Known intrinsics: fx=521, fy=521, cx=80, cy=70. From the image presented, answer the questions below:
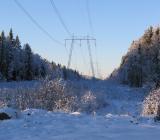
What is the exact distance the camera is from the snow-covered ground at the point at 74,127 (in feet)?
45.7

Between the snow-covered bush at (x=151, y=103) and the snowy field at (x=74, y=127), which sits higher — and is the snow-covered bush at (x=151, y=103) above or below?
above

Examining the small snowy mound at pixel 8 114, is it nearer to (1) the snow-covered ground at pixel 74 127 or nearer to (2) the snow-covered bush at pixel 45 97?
(1) the snow-covered ground at pixel 74 127

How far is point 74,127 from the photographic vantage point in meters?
15.5

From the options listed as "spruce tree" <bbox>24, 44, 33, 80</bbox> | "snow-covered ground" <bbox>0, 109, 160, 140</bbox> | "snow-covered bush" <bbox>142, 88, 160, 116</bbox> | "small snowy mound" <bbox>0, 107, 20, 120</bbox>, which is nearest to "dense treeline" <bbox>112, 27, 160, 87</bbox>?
"spruce tree" <bbox>24, 44, 33, 80</bbox>

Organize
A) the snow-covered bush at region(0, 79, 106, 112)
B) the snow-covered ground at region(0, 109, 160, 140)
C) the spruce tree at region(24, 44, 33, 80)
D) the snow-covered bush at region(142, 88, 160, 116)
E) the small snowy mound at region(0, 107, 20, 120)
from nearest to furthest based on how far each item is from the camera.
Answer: the snow-covered ground at region(0, 109, 160, 140) → the small snowy mound at region(0, 107, 20, 120) → the snow-covered bush at region(142, 88, 160, 116) → the snow-covered bush at region(0, 79, 106, 112) → the spruce tree at region(24, 44, 33, 80)

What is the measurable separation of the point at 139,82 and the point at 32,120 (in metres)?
93.5

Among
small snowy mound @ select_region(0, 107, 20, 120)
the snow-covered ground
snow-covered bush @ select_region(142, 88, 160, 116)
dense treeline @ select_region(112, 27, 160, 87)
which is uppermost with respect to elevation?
dense treeline @ select_region(112, 27, 160, 87)

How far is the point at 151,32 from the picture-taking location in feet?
339

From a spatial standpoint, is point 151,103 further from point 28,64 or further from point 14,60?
point 28,64

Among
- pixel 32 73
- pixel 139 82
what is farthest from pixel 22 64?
pixel 139 82

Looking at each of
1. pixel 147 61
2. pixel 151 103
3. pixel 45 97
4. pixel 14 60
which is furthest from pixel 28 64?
pixel 151 103

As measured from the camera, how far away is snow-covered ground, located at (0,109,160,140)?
13930 millimetres

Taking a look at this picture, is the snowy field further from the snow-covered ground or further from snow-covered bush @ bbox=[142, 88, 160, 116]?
snow-covered bush @ bbox=[142, 88, 160, 116]

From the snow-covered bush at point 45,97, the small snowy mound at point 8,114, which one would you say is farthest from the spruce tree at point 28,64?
the small snowy mound at point 8,114
